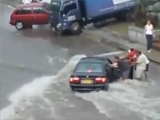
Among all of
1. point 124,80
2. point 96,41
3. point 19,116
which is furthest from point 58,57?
point 19,116

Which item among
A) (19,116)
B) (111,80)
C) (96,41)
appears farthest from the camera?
(96,41)

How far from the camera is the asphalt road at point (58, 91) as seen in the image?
18891 mm

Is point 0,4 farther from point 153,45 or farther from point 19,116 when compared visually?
point 19,116

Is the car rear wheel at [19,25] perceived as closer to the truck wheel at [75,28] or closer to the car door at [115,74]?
the truck wheel at [75,28]

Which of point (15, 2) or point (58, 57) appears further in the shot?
point (15, 2)

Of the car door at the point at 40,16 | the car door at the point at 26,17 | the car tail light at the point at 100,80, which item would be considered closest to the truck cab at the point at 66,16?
the car door at the point at 40,16

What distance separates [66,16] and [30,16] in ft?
14.3

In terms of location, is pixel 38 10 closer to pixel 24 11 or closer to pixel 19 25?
pixel 24 11

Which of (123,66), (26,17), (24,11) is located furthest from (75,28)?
(123,66)

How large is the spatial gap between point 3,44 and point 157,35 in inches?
382

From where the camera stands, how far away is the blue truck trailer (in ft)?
111

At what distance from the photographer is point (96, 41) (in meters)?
31.6

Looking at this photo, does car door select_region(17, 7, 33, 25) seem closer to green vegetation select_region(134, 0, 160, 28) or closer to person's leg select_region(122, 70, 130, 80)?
green vegetation select_region(134, 0, 160, 28)

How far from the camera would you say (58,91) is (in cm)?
2172
